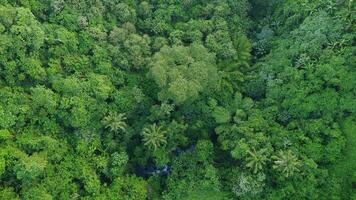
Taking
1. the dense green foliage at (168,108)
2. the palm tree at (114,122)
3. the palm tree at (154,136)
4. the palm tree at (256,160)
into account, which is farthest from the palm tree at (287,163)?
the palm tree at (114,122)

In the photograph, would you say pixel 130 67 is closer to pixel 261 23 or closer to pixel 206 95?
pixel 206 95

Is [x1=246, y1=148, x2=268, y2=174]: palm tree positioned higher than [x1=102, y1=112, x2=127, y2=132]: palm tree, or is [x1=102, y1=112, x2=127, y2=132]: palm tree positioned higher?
[x1=246, y1=148, x2=268, y2=174]: palm tree

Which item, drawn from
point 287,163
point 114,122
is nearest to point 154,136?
point 114,122

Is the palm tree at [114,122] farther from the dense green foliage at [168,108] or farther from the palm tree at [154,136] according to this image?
the palm tree at [154,136]

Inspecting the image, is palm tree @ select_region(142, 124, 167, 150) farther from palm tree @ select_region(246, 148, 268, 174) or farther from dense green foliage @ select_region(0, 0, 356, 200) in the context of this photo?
palm tree @ select_region(246, 148, 268, 174)

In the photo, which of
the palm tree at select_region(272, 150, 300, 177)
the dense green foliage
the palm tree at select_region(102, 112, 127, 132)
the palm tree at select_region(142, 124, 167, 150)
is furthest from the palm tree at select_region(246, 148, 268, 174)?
the palm tree at select_region(102, 112, 127, 132)

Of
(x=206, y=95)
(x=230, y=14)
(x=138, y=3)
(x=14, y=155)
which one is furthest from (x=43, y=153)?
(x=230, y=14)
